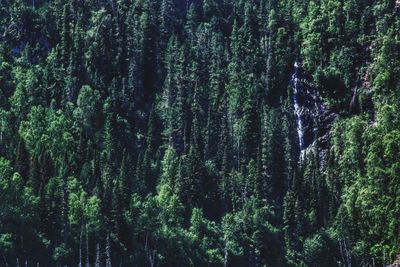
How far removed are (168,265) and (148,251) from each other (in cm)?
474

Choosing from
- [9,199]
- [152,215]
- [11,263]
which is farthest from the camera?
[152,215]

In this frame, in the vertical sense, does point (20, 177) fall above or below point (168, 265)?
above

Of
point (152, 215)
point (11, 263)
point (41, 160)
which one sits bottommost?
point (11, 263)

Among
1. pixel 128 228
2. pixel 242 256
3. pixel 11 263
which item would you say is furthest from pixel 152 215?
pixel 11 263

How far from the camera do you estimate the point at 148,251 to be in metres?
182

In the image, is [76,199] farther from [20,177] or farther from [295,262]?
[295,262]

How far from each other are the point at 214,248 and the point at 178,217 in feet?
33.0

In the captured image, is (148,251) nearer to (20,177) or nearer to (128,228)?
(128,228)

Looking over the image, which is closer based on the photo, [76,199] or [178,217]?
[76,199]

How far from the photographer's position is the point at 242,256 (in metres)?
194

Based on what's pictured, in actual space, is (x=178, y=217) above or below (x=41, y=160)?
below

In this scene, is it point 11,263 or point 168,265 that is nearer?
point 11,263

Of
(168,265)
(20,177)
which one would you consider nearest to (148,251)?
(168,265)

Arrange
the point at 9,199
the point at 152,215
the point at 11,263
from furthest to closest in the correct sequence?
the point at 152,215, the point at 9,199, the point at 11,263
